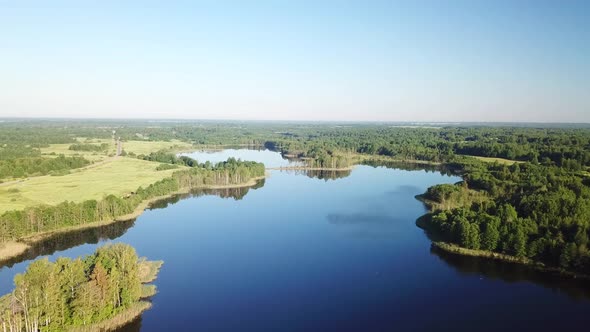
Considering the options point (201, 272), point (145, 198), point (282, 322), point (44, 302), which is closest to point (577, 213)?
point (282, 322)

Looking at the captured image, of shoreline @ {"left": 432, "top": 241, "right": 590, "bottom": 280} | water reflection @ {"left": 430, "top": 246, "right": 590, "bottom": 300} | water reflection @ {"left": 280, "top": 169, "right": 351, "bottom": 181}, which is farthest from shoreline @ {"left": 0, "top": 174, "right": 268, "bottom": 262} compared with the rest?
water reflection @ {"left": 430, "top": 246, "right": 590, "bottom": 300}

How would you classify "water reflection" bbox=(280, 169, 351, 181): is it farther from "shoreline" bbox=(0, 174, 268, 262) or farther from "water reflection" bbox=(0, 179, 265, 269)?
"water reflection" bbox=(0, 179, 265, 269)

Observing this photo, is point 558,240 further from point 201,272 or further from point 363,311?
point 201,272

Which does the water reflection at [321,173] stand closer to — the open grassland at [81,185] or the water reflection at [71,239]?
the open grassland at [81,185]

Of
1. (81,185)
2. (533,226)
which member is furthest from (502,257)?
(81,185)

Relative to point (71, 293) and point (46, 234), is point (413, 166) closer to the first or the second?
point (46, 234)

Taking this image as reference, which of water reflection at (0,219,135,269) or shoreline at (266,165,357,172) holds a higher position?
shoreline at (266,165,357,172)
